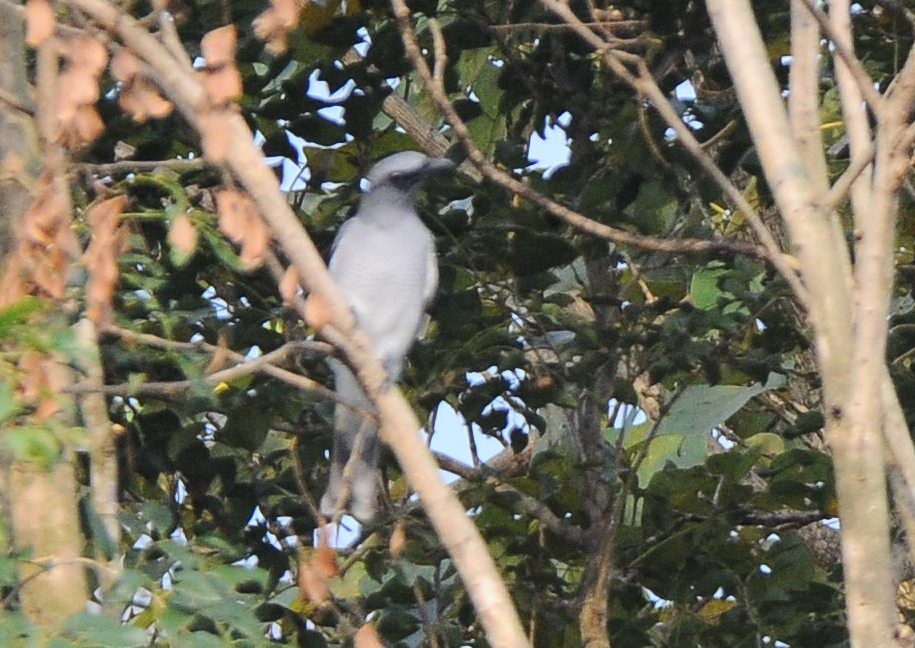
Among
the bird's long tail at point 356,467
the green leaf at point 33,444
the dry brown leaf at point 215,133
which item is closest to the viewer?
the green leaf at point 33,444

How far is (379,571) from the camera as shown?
2.68 m

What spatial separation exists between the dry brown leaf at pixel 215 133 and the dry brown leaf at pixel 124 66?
129mm

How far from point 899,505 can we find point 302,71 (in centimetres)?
132

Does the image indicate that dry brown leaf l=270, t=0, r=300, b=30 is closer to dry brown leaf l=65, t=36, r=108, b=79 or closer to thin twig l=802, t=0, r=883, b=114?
dry brown leaf l=65, t=36, r=108, b=79

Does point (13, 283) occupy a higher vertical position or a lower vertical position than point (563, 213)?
lower

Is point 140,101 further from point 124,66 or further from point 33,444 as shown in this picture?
point 33,444

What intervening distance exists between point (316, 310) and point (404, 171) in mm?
1481

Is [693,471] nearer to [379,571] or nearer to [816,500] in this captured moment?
[816,500]

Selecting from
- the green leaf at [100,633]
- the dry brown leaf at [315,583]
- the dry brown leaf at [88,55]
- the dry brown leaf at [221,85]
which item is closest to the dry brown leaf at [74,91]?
the dry brown leaf at [88,55]

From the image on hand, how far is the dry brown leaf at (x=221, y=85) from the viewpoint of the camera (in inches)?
55.5

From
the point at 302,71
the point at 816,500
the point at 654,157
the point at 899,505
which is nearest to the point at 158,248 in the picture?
the point at 302,71

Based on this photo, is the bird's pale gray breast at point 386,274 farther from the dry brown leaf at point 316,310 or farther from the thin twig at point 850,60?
the dry brown leaf at point 316,310

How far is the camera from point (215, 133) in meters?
1.41

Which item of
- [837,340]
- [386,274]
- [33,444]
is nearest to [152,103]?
[33,444]
